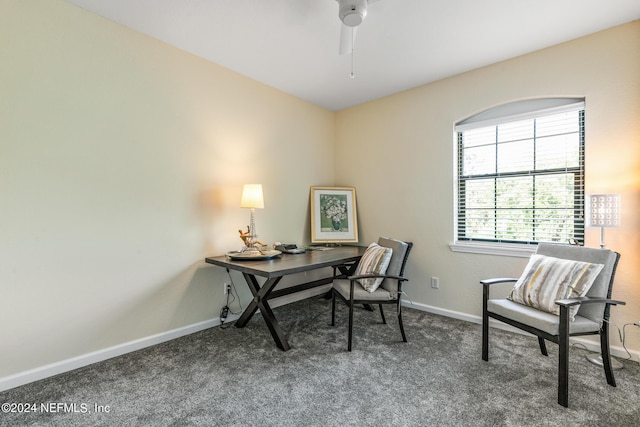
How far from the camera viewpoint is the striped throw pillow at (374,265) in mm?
2671

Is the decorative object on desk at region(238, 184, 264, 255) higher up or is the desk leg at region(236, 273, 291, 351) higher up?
the decorative object on desk at region(238, 184, 264, 255)

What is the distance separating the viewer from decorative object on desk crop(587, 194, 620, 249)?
2.10 meters

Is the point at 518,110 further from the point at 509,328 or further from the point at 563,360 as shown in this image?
the point at 563,360

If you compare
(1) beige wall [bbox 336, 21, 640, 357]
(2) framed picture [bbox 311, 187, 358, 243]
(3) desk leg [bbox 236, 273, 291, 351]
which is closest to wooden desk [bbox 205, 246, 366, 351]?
(3) desk leg [bbox 236, 273, 291, 351]

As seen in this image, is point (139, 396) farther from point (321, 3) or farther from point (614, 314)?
point (614, 314)

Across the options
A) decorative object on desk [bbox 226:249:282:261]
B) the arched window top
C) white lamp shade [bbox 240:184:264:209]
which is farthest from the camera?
white lamp shade [bbox 240:184:264:209]

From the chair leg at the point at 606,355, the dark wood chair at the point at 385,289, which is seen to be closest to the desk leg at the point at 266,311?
the dark wood chair at the point at 385,289

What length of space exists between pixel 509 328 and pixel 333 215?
2.29 metres

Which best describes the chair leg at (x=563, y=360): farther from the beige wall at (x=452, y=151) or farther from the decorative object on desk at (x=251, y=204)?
the decorative object on desk at (x=251, y=204)

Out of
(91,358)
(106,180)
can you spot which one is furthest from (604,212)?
(91,358)

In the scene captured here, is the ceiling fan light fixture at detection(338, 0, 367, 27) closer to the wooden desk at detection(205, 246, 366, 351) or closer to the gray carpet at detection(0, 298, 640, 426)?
the wooden desk at detection(205, 246, 366, 351)

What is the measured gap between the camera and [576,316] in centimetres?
A: 199

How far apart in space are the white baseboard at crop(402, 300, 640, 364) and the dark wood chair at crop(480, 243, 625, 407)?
1.91ft

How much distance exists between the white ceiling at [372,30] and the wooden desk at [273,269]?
1932 millimetres
